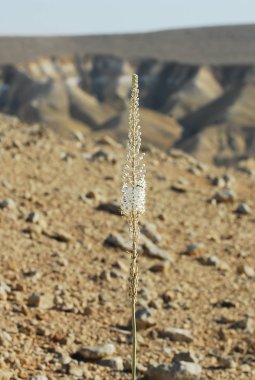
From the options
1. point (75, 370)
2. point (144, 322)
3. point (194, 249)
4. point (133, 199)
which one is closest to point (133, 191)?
point (133, 199)

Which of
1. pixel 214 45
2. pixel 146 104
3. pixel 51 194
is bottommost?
pixel 51 194

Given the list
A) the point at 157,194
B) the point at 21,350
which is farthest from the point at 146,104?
the point at 21,350

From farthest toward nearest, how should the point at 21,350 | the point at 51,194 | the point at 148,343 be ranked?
the point at 51,194
the point at 148,343
the point at 21,350

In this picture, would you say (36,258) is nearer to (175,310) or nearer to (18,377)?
(175,310)

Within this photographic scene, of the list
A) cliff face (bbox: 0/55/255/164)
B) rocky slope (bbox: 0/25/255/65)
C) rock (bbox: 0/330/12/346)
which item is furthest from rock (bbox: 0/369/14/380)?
rocky slope (bbox: 0/25/255/65)

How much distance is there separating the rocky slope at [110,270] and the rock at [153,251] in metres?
0.02

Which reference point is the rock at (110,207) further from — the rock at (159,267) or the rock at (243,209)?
the rock at (243,209)

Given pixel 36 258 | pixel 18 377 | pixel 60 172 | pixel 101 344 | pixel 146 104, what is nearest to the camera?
pixel 18 377

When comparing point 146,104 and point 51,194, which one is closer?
point 51,194

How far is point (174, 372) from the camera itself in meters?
9.25

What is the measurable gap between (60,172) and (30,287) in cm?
734

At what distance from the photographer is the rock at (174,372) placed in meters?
9.22

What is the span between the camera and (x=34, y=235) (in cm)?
1420

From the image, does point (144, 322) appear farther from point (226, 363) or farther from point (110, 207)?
point (110, 207)
